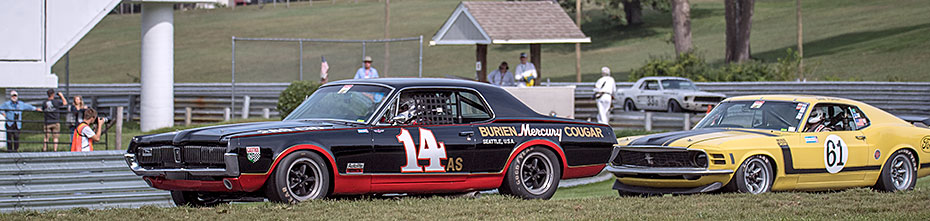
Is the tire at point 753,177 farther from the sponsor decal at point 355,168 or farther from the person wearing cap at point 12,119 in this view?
the person wearing cap at point 12,119

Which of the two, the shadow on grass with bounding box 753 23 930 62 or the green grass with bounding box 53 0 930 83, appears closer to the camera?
the green grass with bounding box 53 0 930 83

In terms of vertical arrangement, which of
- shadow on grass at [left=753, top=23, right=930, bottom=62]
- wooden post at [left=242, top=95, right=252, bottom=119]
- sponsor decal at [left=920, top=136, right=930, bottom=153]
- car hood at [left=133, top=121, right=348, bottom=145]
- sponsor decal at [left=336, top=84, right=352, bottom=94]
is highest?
shadow on grass at [left=753, top=23, right=930, bottom=62]

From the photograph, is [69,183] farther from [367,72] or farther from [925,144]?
[367,72]

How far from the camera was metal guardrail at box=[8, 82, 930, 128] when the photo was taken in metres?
27.5

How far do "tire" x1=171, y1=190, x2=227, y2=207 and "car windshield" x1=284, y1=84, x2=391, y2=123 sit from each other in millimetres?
1102

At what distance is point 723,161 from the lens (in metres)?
11.6

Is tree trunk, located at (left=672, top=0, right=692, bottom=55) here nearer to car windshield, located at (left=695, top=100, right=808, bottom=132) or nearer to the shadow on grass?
the shadow on grass

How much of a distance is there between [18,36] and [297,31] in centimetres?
5480

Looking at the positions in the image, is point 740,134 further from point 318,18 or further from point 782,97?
point 318,18

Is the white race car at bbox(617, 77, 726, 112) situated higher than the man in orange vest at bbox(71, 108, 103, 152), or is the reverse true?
the white race car at bbox(617, 77, 726, 112)

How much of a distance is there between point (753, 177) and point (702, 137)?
2.18 ft

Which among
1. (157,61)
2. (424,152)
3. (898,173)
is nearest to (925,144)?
(898,173)

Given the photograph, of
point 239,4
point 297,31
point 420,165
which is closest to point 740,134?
point 420,165

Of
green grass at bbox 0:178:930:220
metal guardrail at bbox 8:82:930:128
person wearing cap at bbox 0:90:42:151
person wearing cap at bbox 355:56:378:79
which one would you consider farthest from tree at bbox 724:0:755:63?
green grass at bbox 0:178:930:220
